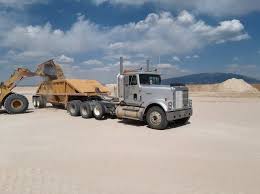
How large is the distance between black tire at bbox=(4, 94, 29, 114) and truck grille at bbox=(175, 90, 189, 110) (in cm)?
1117

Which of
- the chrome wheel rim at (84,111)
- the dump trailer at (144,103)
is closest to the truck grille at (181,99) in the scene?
the dump trailer at (144,103)

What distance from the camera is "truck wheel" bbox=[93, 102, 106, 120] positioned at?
630 inches

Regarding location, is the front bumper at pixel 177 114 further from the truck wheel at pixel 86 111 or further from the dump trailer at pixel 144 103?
the truck wheel at pixel 86 111

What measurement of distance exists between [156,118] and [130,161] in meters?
5.52

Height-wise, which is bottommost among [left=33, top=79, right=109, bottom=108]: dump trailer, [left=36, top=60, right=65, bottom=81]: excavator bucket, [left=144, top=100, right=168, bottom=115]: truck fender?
[left=144, top=100, right=168, bottom=115]: truck fender

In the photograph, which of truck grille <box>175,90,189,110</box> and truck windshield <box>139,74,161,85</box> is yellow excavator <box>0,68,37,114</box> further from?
truck grille <box>175,90,189,110</box>

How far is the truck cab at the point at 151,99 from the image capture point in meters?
13.2

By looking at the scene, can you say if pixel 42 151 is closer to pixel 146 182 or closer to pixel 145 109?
pixel 146 182

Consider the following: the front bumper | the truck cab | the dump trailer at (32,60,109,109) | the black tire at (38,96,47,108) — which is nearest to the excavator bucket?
the dump trailer at (32,60,109,109)

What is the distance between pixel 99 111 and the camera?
16.0 m

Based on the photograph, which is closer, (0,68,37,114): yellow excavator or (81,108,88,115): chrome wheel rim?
(81,108,88,115): chrome wheel rim

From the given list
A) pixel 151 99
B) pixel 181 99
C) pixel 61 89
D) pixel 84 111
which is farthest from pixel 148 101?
pixel 61 89

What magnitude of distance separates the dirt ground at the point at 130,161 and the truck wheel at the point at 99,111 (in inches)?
117

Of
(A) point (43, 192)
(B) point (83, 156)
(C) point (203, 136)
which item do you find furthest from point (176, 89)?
(A) point (43, 192)
